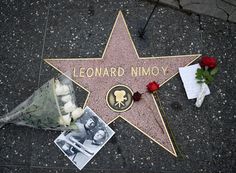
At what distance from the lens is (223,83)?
10.0 feet

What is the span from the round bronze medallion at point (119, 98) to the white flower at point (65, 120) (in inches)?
12.5

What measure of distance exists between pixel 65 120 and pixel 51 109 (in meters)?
0.12

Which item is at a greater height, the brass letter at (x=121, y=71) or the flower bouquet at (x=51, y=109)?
the brass letter at (x=121, y=71)

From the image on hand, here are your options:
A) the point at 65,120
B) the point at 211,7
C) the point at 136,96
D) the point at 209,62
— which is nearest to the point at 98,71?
the point at 136,96

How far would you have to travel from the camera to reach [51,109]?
2799 millimetres

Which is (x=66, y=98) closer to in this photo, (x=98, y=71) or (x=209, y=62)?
(x=98, y=71)

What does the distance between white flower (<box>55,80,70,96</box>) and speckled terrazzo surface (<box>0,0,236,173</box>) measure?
0.25 m

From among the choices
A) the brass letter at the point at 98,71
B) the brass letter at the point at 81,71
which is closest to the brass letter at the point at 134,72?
the brass letter at the point at 98,71

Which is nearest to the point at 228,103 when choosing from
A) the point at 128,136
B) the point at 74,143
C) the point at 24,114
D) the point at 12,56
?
the point at 128,136

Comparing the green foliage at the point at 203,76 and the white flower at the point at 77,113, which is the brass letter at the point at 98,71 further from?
the green foliage at the point at 203,76

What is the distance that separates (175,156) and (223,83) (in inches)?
25.0

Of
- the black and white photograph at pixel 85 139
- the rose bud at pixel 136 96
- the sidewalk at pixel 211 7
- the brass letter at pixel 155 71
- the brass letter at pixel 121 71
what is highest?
the sidewalk at pixel 211 7

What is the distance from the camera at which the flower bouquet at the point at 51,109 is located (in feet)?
9.21

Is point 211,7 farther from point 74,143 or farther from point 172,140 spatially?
point 74,143
